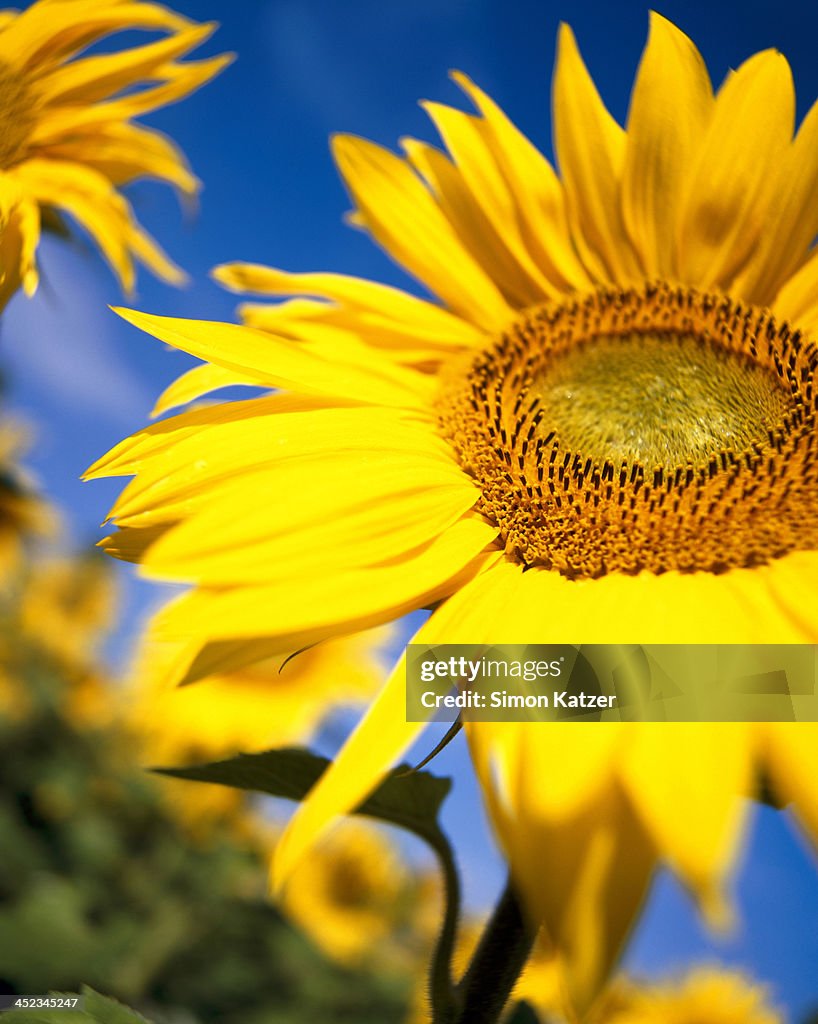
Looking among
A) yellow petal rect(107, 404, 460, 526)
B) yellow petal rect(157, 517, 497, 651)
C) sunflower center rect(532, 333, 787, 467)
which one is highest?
sunflower center rect(532, 333, 787, 467)

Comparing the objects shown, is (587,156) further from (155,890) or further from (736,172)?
(155,890)

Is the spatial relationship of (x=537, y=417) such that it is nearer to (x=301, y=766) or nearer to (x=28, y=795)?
(x=301, y=766)

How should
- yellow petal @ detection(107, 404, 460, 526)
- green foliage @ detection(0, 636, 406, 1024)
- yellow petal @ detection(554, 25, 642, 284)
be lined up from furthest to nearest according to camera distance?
green foliage @ detection(0, 636, 406, 1024) < yellow petal @ detection(554, 25, 642, 284) < yellow petal @ detection(107, 404, 460, 526)

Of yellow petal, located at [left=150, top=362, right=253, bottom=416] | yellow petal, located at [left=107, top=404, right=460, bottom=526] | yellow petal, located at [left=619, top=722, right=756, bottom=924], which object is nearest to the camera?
yellow petal, located at [left=619, top=722, right=756, bottom=924]

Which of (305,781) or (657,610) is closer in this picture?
(657,610)

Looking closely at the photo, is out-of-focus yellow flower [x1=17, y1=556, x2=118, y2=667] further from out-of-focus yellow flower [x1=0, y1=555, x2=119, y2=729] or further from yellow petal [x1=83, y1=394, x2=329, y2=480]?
yellow petal [x1=83, y1=394, x2=329, y2=480]

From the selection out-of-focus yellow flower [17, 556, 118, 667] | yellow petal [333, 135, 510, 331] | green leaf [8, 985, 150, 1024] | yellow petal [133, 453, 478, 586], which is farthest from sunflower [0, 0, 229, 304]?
out-of-focus yellow flower [17, 556, 118, 667]

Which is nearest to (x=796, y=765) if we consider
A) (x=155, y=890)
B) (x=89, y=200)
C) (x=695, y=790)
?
(x=695, y=790)

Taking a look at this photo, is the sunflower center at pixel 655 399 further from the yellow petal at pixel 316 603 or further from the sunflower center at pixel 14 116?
the sunflower center at pixel 14 116

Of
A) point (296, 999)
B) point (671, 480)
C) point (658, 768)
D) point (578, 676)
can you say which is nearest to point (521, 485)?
point (671, 480)
